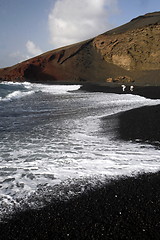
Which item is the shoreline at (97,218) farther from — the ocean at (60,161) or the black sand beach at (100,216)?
the ocean at (60,161)

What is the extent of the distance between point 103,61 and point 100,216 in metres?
46.5

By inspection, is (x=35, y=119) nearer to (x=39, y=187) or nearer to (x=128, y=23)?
(x=39, y=187)

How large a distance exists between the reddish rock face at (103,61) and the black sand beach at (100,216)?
38.7 m

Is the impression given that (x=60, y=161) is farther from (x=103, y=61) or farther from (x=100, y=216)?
(x=103, y=61)

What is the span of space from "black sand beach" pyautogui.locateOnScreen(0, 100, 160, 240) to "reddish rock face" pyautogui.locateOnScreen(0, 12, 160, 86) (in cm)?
3869

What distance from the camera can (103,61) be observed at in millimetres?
46500

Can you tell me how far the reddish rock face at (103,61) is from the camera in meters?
42.7

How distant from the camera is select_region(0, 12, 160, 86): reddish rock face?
42688 mm

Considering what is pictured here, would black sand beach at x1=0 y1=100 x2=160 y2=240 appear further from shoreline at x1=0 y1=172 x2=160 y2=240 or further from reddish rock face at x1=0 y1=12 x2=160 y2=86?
reddish rock face at x1=0 y1=12 x2=160 y2=86

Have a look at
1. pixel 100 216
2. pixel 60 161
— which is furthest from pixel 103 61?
pixel 100 216

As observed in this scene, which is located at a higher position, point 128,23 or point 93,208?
point 128,23

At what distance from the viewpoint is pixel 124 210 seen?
9.45ft

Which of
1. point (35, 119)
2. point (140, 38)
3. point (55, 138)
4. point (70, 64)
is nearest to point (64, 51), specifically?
point (70, 64)

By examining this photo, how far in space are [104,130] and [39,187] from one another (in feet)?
13.4
